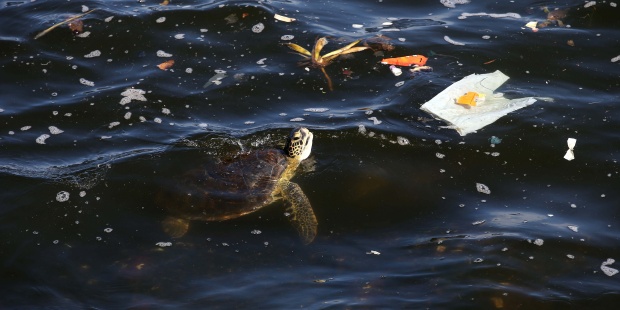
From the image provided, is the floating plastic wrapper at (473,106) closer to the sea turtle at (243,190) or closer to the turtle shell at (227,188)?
the sea turtle at (243,190)

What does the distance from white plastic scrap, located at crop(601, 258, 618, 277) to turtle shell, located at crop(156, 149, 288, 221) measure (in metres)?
2.46

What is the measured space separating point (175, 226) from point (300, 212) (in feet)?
3.10

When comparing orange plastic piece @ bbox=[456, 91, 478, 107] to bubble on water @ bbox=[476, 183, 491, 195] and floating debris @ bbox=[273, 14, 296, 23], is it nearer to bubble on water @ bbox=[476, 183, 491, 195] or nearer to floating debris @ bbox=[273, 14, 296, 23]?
bubble on water @ bbox=[476, 183, 491, 195]

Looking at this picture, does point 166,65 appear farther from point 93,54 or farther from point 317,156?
point 317,156

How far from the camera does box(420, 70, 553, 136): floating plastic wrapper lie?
678 centimetres

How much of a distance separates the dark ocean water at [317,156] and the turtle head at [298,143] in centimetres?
21

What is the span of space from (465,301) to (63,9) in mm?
5866

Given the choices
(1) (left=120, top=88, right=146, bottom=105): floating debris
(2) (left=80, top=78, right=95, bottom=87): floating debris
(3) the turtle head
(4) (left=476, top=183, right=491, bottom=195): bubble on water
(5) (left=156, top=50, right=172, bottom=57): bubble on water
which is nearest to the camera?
(4) (left=476, top=183, right=491, bottom=195): bubble on water

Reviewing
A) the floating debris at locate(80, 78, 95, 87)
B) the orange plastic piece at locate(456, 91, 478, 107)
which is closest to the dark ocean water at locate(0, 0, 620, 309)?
the floating debris at locate(80, 78, 95, 87)

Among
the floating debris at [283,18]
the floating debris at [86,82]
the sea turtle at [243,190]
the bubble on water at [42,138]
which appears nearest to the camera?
the sea turtle at [243,190]

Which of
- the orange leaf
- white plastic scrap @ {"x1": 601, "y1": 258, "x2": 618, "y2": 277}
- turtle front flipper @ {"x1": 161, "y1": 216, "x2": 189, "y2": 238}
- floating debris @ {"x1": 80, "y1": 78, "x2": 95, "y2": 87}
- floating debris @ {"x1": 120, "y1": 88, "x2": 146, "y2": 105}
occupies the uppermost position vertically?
Answer: white plastic scrap @ {"x1": 601, "y1": 258, "x2": 618, "y2": 277}

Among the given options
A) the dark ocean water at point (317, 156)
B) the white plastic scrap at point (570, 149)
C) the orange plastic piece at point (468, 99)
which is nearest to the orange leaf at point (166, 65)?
the dark ocean water at point (317, 156)

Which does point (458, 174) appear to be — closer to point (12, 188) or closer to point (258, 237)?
point (258, 237)

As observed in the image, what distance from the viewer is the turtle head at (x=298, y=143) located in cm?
628
